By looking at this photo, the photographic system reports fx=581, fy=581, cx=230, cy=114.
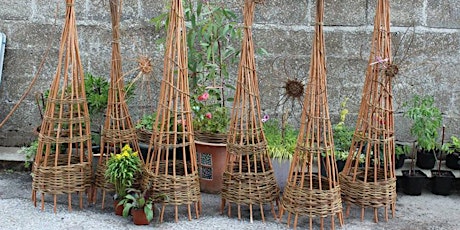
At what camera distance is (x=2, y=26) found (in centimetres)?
529

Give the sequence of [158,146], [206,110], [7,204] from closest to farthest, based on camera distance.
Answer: [158,146]
[7,204]
[206,110]

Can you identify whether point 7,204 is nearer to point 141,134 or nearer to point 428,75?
point 141,134

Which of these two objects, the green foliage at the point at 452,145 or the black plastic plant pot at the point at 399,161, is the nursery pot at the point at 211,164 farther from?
the green foliage at the point at 452,145

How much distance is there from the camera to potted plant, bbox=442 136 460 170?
487 centimetres

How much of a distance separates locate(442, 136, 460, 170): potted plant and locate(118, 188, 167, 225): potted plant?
2481 mm

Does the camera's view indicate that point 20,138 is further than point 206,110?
Yes

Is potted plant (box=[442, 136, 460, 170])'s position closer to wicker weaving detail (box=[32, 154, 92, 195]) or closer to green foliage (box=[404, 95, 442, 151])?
green foliage (box=[404, 95, 442, 151])

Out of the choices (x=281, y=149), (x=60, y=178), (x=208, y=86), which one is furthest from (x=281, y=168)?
(x=60, y=178)

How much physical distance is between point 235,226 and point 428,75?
2.36m

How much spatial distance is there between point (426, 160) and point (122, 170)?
261 cm

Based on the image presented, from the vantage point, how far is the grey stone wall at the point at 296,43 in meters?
5.14

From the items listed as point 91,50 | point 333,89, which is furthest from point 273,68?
point 91,50

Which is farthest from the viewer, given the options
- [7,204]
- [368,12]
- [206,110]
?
[368,12]

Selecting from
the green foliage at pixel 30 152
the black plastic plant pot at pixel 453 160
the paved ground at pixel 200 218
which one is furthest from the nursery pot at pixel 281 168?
the green foliage at pixel 30 152
